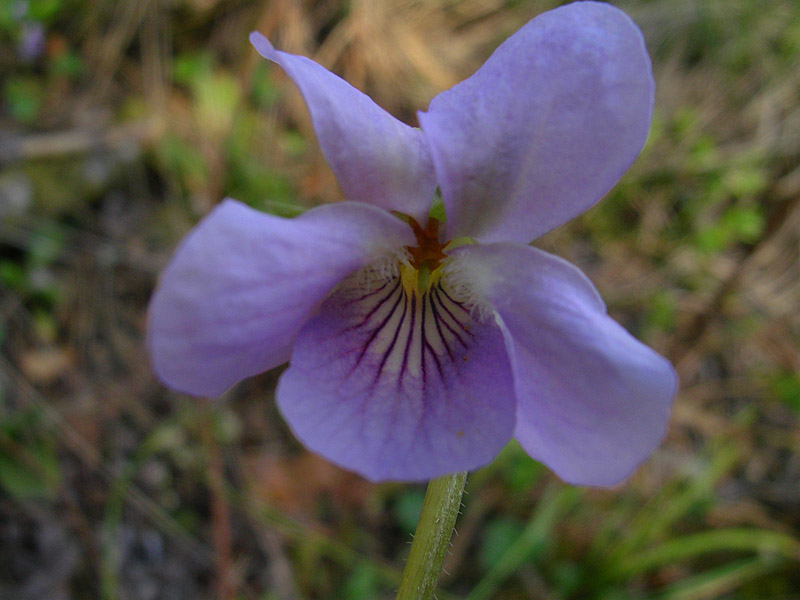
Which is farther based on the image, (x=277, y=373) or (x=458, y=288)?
(x=277, y=373)

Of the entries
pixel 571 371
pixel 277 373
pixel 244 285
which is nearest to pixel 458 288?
pixel 571 371

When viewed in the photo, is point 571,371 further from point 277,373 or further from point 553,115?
point 277,373

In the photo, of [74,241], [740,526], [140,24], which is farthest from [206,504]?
[140,24]

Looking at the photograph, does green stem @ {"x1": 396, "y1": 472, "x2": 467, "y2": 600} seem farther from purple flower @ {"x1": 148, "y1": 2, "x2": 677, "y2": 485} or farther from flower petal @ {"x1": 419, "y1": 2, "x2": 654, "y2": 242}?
flower petal @ {"x1": 419, "y1": 2, "x2": 654, "y2": 242}

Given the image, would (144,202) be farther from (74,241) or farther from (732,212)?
(732,212)

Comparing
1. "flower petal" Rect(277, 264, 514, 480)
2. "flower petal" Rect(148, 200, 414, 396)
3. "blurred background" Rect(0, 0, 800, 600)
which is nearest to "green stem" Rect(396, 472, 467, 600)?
"flower petal" Rect(277, 264, 514, 480)
